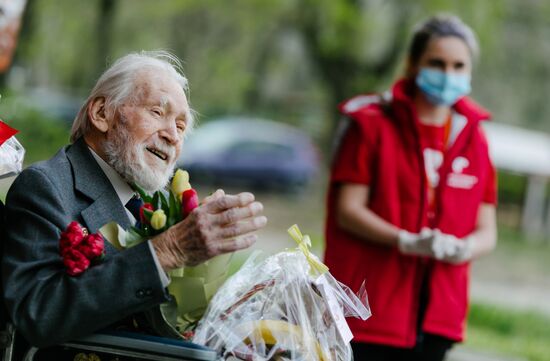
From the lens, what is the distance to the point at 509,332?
25.8 feet

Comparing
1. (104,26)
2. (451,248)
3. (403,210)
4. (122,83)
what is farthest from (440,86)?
(104,26)

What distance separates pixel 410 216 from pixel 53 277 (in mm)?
1735

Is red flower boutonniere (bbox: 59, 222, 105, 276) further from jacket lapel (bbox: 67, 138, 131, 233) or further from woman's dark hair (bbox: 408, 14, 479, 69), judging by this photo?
woman's dark hair (bbox: 408, 14, 479, 69)

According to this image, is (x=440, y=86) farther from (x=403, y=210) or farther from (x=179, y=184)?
(x=179, y=184)

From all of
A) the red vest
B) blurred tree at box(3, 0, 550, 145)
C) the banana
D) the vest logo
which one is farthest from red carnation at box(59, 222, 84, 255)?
blurred tree at box(3, 0, 550, 145)

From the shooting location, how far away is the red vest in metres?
3.69

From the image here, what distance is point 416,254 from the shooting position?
3646 mm

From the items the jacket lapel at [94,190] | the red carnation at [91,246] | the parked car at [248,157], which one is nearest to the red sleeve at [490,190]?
the jacket lapel at [94,190]

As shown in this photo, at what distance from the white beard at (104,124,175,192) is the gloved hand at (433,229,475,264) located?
129 cm

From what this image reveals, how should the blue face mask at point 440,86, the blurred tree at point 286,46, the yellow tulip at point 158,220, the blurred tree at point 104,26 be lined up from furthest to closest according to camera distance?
1. the blurred tree at point 104,26
2. the blurred tree at point 286,46
3. the blue face mask at point 440,86
4. the yellow tulip at point 158,220

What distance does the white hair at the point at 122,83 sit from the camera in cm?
272

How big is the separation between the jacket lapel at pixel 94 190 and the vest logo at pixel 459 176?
150cm

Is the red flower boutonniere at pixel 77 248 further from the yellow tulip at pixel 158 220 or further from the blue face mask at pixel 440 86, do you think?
the blue face mask at pixel 440 86

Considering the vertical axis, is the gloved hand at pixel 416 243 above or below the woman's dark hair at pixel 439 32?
below
